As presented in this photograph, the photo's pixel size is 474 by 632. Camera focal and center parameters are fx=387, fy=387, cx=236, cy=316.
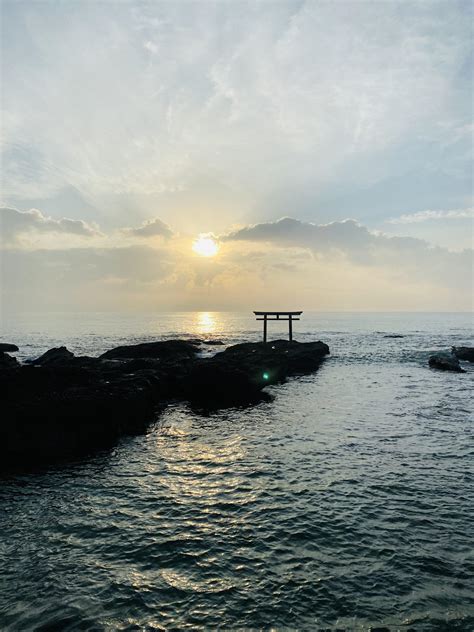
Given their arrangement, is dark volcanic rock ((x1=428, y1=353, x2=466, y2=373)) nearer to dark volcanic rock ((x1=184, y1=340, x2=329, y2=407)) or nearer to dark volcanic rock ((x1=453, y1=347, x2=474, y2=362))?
dark volcanic rock ((x1=453, y1=347, x2=474, y2=362))

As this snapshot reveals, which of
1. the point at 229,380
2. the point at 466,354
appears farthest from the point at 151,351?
the point at 466,354

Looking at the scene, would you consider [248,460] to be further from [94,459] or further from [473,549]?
[473,549]

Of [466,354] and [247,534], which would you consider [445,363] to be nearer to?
[466,354]

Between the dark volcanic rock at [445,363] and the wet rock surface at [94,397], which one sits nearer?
the wet rock surface at [94,397]

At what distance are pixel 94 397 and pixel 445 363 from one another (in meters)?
36.7

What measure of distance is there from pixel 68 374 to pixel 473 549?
788 inches

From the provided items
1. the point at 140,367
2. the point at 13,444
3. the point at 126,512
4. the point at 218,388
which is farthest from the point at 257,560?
the point at 140,367

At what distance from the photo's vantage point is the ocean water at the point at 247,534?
24.5 ft

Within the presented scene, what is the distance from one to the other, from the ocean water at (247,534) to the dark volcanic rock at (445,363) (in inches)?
932

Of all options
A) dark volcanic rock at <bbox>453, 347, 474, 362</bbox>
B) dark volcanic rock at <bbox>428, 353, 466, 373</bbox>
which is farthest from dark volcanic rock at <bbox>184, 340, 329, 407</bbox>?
dark volcanic rock at <bbox>453, 347, 474, 362</bbox>

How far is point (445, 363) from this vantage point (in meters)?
41.2

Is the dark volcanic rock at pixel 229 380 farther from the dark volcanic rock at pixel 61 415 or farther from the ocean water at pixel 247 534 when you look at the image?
the ocean water at pixel 247 534

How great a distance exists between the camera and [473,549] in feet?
30.7

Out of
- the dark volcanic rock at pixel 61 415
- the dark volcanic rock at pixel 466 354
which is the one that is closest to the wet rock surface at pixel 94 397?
the dark volcanic rock at pixel 61 415
